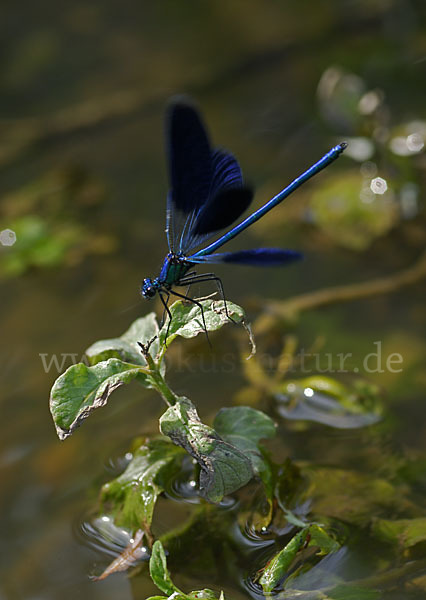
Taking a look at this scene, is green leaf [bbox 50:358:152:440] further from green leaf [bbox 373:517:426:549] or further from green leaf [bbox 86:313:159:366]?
green leaf [bbox 373:517:426:549]

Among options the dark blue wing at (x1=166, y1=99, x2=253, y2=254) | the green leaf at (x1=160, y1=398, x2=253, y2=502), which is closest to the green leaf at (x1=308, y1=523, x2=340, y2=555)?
the green leaf at (x1=160, y1=398, x2=253, y2=502)

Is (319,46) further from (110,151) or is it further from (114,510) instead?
(114,510)

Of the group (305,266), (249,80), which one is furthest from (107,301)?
(249,80)

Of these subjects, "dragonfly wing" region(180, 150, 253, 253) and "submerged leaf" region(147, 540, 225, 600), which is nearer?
"submerged leaf" region(147, 540, 225, 600)

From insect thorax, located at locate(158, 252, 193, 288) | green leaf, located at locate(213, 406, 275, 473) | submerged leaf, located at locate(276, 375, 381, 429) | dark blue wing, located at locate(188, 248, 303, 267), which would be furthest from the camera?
submerged leaf, located at locate(276, 375, 381, 429)

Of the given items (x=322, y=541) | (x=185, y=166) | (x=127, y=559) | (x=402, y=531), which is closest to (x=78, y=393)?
(x=127, y=559)

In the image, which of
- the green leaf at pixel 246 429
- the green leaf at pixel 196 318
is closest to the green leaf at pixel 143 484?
the green leaf at pixel 246 429

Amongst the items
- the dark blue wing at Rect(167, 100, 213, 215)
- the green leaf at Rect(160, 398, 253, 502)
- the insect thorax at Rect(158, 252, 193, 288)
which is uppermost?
the dark blue wing at Rect(167, 100, 213, 215)

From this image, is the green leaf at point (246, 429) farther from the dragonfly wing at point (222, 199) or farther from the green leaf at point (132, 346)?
the dragonfly wing at point (222, 199)
